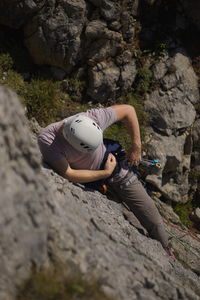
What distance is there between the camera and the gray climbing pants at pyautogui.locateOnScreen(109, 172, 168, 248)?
656cm

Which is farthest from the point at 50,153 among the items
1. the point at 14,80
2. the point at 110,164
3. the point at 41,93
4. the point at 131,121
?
the point at 14,80

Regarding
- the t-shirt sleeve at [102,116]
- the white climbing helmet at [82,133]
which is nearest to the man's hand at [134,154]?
the t-shirt sleeve at [102,116]

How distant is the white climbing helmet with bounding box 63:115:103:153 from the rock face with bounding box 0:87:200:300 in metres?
0.69

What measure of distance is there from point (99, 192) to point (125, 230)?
3.34 feet

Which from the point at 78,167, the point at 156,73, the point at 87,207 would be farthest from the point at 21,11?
the point at 87,207

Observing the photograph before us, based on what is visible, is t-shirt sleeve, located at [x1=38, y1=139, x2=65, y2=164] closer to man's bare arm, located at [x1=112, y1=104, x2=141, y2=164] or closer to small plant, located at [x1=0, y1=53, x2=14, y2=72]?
man's bare arm, located at [x1=112, y1=104, x2=141, y2=164]

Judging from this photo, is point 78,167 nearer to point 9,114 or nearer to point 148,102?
point 9,114

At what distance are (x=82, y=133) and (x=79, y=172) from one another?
0.77 m

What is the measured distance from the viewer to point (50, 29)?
29.3 ft

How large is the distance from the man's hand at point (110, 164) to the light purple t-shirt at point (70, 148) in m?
0.15

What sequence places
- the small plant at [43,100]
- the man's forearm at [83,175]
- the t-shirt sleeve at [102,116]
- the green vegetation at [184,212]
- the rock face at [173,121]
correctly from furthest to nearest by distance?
the green vegetation at [184,212] → the rock face at [173,121] → the small plant at [43,100] → the t-shirt sleeve at [102,116] → the man's forearm at [83,175]

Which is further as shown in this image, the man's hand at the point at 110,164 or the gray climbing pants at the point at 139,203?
the gray climbing pants at the point at 139,203

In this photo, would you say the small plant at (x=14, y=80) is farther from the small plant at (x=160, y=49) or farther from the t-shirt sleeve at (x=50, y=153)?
the small plant at (x=160, y=49)

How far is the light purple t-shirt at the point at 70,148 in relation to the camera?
5567 mm
